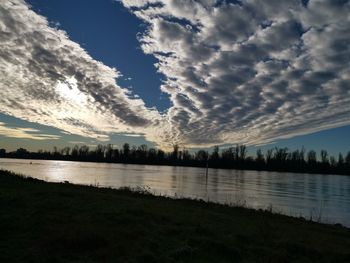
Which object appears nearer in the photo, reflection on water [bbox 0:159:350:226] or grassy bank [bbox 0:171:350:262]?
grassy bank [bbox 0:171:350:262]

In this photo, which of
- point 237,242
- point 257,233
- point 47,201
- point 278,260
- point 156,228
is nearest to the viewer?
point 278,260

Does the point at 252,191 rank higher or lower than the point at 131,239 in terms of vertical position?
lower

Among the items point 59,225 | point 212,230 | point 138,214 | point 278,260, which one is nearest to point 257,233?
point 212,230

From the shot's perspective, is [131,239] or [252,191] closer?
[131,239]

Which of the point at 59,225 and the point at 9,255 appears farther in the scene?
the point at 59,225

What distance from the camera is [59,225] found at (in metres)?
13.4

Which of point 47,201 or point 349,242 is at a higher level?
point 47,201

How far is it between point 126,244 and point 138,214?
5.33m

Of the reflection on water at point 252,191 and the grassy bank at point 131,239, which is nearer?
the grassy bank at point 131,239

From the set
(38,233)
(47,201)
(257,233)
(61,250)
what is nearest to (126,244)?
(61,250)

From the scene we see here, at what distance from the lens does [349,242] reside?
17641 millimetres

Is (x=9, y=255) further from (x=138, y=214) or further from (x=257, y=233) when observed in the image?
(x=257, y=233)

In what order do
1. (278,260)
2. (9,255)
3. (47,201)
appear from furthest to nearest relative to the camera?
1. (47,201)
2. (278,260)
3. (9,255)

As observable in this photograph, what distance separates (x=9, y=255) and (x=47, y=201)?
9.37 meters
